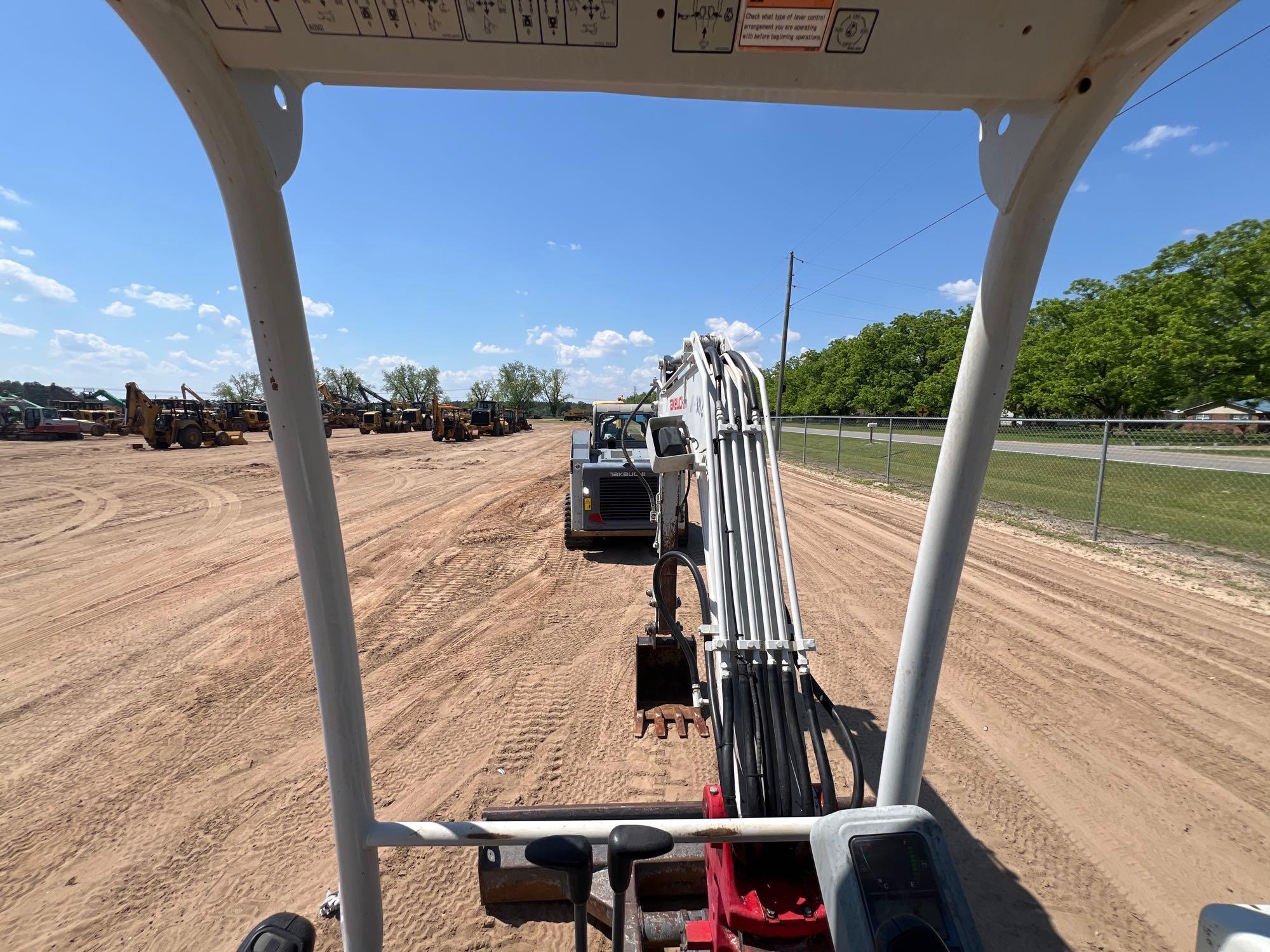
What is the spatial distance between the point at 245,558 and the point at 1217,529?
15.7 m

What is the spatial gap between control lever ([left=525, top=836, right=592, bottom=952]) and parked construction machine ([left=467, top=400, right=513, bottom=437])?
3785cm

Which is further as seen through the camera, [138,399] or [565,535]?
[138,399]

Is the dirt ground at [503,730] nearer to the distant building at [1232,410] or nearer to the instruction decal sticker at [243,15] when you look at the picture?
the instruction decal sticker at [243,15]

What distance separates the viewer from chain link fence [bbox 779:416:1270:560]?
352 inches

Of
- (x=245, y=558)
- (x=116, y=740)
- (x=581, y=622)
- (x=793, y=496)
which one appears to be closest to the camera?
(x=116, y=740)

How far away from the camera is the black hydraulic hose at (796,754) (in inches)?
85.0

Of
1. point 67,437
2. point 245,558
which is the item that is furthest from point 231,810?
point 67,437

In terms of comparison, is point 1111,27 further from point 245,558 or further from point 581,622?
point 245,558

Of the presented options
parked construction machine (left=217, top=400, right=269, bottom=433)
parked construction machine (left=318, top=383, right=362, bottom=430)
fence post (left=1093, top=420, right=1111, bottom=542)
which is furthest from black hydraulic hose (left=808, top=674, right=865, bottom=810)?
parked construction machine (left=318, top=383, right=362, bottom=430)

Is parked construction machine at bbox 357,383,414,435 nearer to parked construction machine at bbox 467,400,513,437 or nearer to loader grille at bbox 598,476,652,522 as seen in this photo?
parked construction machine at bbox 467,400,513,437

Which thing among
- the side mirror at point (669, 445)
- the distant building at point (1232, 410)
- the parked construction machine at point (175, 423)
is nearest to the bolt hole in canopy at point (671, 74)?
the side mirror at point (669, 445)

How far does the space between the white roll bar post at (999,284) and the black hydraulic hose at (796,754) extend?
0.30 m

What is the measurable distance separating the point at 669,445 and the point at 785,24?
2.77m

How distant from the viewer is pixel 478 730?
13.6 feet
